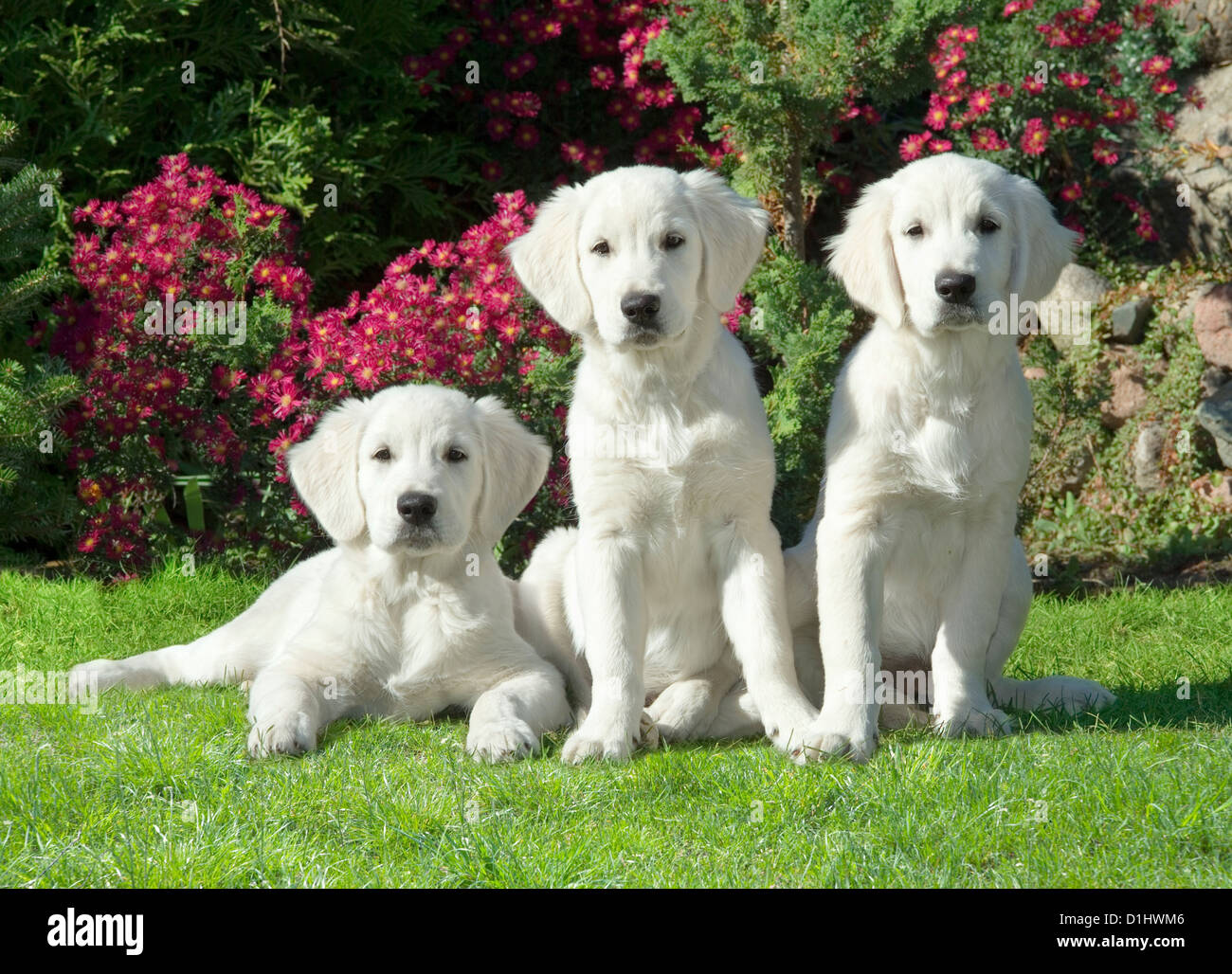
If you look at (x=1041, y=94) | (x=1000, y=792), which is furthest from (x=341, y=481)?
(x=1041, y=94)

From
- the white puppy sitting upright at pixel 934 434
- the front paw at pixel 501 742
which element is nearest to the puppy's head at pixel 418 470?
the front paw at pixel 501 742

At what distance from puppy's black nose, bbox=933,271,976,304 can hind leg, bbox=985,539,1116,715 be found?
87 cm

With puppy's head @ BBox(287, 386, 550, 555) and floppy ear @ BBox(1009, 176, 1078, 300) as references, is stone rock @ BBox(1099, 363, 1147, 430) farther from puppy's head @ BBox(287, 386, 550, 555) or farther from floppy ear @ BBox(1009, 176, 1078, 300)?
puppy's head @ BBox(287, 386, 550, 555)

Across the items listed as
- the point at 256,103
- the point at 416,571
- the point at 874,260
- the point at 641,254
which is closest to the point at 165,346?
the point at 256,103

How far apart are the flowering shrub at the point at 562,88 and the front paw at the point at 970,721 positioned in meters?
3.99

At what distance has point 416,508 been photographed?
396cm

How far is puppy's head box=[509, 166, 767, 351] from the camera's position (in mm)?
3816

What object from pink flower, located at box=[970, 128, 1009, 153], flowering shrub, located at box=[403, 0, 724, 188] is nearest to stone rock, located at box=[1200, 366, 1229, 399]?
pink flower, located at box=[970, 128, 1009, 153]

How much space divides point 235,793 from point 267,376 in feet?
9.63

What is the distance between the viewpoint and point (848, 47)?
625cm

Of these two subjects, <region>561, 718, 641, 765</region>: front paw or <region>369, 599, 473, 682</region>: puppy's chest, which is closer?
<region>561, 718, 641, 765</region>: front paw

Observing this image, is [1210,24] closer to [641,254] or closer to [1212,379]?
[1212,379]
